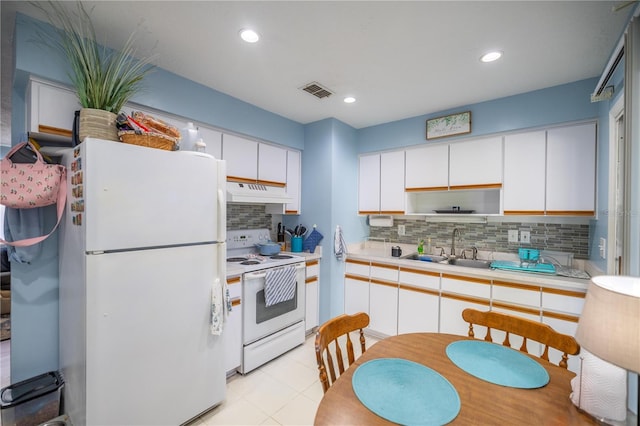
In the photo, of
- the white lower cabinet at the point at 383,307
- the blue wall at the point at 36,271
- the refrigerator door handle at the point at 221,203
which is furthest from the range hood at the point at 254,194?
the white lower cabinet at the point at 383,307

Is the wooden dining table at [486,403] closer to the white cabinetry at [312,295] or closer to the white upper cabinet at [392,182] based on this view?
the white cabinetry at [312,295]

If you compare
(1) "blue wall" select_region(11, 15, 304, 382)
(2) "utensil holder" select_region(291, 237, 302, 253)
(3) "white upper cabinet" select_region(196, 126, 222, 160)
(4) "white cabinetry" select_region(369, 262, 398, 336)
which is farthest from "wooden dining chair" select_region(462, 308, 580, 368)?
(1) "blue wall" select_region(11, 15, 304, 382)

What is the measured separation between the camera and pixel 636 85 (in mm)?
1264

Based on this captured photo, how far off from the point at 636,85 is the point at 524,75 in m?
1.04

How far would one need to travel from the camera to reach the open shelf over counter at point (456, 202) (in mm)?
2846

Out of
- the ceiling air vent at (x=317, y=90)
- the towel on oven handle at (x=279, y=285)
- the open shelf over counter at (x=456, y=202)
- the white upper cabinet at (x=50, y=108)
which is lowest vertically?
the towel on oven handle at (x=279, y=285)

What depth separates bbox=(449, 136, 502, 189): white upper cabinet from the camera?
263 centimetres

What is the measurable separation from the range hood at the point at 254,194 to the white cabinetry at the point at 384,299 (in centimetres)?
132

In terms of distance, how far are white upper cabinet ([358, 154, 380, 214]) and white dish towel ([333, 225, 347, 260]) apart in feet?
1.82

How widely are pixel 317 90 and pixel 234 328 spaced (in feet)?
7.38

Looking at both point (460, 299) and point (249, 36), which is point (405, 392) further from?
point (249, 36)

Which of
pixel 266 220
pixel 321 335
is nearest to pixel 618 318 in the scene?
pixel 321 335

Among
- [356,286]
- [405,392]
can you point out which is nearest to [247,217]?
[356,286]

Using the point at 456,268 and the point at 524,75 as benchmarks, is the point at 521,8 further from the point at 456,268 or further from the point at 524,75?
the point at 456,268
